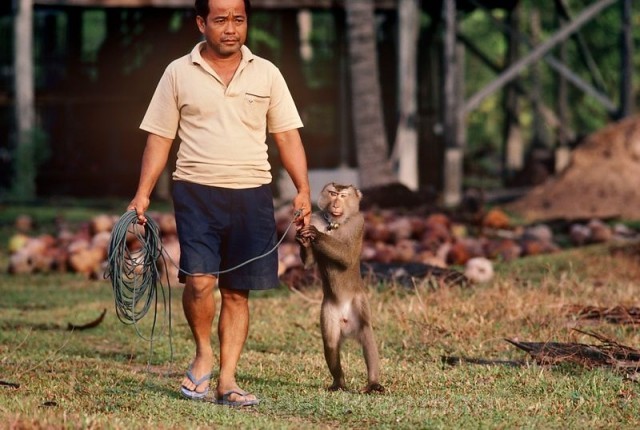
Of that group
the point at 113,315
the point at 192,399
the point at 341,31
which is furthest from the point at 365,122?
the point at 192,399

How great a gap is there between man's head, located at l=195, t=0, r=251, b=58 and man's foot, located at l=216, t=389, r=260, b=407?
1686 mm

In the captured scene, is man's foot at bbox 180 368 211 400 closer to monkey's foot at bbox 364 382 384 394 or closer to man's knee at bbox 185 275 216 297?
man's knee at bbox 185 275 216 297

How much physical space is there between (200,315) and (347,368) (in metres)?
1.34

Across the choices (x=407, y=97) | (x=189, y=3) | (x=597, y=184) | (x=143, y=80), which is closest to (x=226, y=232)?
(x=597, y=184)

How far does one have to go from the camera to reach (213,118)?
21.1 feet

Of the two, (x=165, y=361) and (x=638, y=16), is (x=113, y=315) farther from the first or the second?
(x=638, y=16)

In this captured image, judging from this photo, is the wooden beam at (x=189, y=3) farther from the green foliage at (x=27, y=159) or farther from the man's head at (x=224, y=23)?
the man's head at (x=224, y=23)

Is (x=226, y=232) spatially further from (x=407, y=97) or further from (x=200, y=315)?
(x=407, y=97)

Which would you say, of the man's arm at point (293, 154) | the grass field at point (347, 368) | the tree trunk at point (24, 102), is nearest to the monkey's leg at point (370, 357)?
the grass field at point (347, 368)

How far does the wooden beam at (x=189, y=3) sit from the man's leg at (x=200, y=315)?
15.0 metres

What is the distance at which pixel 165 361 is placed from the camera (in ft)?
26.5

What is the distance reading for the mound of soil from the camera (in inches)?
727

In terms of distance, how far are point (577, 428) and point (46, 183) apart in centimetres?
1869

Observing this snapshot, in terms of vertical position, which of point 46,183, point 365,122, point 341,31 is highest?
point 341,31
